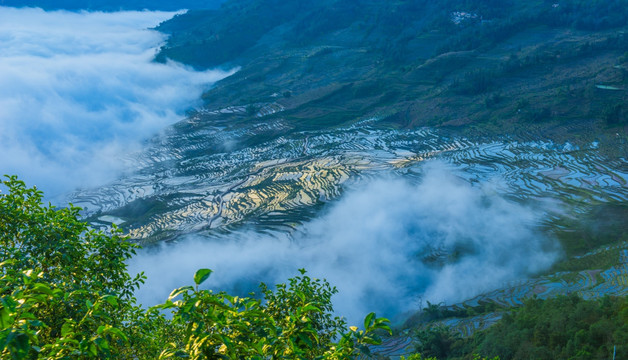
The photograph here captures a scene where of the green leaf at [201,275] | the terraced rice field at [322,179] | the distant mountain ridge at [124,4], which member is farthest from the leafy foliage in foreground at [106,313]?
the distant mountain ridge at [124,4]

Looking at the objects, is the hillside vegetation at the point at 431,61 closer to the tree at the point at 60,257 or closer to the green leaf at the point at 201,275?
the tree at the point at 60,257

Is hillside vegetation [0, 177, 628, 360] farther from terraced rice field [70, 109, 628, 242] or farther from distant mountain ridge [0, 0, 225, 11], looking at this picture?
distant mountain ridge [0, 0, 225, 11]

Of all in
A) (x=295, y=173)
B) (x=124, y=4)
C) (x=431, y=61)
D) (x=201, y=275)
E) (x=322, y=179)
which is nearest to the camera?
(x=201, y=275)

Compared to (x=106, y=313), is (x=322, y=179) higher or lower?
higher

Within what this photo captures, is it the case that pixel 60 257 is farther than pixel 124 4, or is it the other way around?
pixel 124 4

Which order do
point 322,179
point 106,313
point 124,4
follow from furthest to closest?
point 124,4, point 322,179, point 106,313

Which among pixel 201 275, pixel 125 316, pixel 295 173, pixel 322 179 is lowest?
pixel 201 275

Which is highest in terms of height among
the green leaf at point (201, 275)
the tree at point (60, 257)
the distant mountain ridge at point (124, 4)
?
the distant mountain ridge at point (124, 4)

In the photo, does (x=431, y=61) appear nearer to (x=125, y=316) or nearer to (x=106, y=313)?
(x=125, y=316)

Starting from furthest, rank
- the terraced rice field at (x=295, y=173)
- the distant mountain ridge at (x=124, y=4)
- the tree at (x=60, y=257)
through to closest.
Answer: the distant mountain ridge at (x=124, y=4)
the terraced rice field at (x=295, y=173)
the tree at (x=60, y=257)

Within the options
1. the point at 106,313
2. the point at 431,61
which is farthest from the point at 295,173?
the point at 106,313
